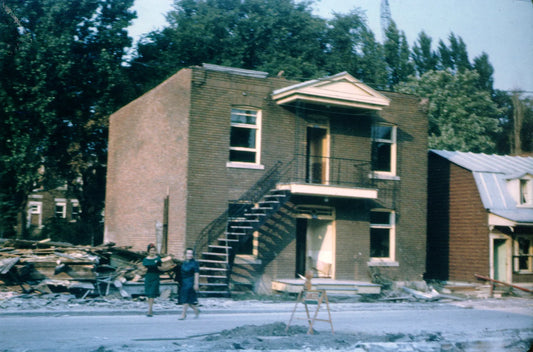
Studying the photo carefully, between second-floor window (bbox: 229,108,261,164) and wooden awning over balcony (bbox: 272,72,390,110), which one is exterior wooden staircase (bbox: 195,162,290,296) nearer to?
second-floor window (bbox: 229,108,261,164)

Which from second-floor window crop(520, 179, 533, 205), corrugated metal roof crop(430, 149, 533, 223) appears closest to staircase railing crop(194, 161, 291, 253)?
corrugated metal roof crop(430, 149, 533, 223)

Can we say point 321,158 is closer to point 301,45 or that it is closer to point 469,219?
point 469,219

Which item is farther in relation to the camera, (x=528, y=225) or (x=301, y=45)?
(x=301, y=45)

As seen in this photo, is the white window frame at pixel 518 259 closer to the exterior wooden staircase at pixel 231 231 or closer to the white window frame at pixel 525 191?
the white window frame at pixel 525 191

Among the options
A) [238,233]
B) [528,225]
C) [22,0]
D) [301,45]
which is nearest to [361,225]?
[238,233]

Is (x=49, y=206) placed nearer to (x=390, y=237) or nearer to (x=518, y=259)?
(x=390, y=237)

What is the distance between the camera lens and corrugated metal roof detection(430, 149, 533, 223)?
2464 cm

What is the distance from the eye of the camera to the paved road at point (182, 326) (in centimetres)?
1045

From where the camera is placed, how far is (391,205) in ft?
78.0

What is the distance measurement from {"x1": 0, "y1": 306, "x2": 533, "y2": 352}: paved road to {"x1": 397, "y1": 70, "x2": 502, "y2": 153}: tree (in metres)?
19.7

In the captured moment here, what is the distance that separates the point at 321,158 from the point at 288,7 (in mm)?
16996

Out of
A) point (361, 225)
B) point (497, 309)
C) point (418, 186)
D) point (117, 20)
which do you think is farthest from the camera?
point (117, 20)

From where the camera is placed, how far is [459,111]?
121 feet

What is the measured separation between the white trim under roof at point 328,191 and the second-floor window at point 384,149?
2.37m
